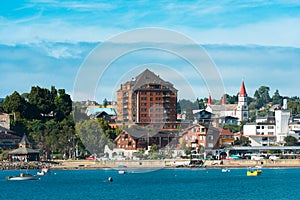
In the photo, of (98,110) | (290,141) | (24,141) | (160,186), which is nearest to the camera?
(160,186)

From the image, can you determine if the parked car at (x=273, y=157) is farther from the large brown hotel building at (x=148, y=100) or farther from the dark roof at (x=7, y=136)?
the dark roof at (x=7, y=136)

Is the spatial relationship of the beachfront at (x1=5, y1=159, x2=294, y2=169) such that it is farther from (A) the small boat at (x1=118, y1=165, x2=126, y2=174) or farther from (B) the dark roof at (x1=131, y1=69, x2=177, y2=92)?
(B) the dark roof at (x1=131, y1=69, x2=177, y2=92)

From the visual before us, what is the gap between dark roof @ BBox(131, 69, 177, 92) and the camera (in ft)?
349

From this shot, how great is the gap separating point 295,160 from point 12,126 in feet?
108


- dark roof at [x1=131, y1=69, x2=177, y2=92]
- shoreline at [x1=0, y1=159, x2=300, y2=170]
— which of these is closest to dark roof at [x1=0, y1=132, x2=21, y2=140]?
shoreline at [x1=0, y1=159, x2=300, y2=170]

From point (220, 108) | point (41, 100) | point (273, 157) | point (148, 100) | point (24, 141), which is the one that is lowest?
A: point (273, 157)

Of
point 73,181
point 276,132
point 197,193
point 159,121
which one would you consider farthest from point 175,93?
point 197,193

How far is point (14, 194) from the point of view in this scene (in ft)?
208

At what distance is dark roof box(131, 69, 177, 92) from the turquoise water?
19591mm

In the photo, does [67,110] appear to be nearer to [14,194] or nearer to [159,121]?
[159,121]

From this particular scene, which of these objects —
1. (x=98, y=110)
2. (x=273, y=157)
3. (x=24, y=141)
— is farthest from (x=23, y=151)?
(x=98, y=110)

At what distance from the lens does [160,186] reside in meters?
69.9

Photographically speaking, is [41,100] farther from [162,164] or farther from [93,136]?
[162,164]

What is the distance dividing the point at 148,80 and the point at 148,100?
7.98 feet
